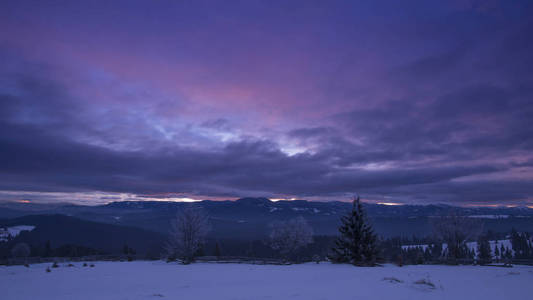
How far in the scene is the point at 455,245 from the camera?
48.0m

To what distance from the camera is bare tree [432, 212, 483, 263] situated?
49500 millimetres

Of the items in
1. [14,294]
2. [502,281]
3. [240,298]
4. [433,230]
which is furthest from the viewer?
[433,230]

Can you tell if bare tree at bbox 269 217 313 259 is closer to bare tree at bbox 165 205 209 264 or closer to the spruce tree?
bare tree at bbox 165 205 209 264

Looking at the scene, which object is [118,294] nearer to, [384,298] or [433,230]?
[384,298]

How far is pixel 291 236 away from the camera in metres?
70.4

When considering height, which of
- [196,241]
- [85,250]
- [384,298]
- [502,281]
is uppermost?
[384,298]

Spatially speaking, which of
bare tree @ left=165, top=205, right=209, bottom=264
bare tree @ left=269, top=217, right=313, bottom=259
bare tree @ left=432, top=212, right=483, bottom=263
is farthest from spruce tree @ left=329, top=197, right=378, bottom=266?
bare tree @ left=269, top=217, right=313, bottom=259

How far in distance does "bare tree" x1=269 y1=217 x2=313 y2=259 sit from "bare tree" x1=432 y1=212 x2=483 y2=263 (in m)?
29.1

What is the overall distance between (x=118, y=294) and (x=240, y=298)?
17.4 ft

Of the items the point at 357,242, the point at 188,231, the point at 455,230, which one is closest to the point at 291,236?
the point at 188,231

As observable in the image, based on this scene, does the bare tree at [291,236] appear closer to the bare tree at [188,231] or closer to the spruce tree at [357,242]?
the bare tree at [188,231]

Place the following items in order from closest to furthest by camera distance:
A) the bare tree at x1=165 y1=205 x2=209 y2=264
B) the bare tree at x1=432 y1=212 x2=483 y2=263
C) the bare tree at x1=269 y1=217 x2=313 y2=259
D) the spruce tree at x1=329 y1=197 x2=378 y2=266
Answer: the spruce tree at x1=329 y1=197 x2=378 y2=266 < the bare tree at x1=165 y1=205 x2=209 y2=264 < the bare tree at x1=432 y1=212 x2=483 y2=263 < the bare tree at x1=269 y1=217 x2=313 y2=259

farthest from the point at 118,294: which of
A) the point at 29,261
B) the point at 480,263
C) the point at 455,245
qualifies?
the point at 455,245

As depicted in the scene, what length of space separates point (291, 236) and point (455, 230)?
34.3 metres
